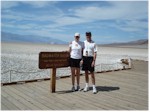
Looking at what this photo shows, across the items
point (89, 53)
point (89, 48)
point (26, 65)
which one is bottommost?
point (26, 65)

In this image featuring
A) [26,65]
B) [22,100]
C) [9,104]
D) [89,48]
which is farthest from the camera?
[26,65]

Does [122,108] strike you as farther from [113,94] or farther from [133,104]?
[113,94]

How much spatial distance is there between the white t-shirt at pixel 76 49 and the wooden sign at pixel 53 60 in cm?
22

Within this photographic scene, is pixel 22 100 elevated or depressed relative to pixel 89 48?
depressed

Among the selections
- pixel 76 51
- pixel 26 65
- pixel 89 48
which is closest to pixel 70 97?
pixel 76 51

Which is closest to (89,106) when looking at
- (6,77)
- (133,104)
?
(133,104)

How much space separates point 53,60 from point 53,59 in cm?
2

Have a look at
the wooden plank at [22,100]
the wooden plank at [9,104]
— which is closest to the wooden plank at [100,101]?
the wooden plank at [22,100]

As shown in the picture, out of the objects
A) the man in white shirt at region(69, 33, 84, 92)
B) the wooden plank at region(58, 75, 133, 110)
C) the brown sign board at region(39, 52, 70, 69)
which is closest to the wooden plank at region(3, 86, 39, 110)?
the brown sign board at region(39, 52, 70, 69)

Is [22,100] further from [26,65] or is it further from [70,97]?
[26,65]

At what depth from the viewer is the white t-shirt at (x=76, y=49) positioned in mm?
6375

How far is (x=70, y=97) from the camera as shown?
19.7ft

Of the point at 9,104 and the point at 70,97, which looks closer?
the point at 9,104

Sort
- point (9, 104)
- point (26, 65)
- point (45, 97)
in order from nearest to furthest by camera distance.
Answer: point (9, 104) < point (45, 97) < point (26, 65)
